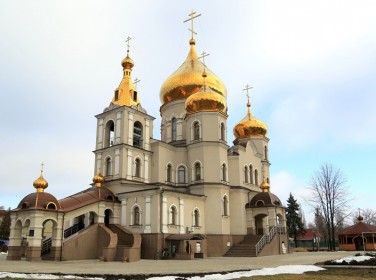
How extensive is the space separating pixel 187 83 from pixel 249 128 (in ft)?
29.4

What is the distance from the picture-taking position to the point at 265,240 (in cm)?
3084

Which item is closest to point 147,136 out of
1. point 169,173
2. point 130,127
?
point 130,127

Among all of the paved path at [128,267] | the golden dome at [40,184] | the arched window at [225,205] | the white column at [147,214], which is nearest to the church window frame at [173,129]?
the arched window at [225,205]

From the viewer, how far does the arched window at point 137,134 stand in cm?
3241

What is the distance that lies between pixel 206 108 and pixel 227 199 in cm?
812

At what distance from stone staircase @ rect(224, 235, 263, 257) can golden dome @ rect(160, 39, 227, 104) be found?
14157 millimetres

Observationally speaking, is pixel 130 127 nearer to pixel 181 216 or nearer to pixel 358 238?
pixel 181 216

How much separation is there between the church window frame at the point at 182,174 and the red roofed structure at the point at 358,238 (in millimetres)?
18391

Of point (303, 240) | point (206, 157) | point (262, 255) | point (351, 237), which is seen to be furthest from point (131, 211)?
point (303, 240)

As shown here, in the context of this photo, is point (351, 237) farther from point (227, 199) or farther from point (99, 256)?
point (99, 256)

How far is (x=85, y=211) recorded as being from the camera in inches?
1043

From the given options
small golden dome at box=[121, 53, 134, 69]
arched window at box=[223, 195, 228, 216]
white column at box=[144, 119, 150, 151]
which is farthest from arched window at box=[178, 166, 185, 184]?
small golden dome at box=[121, 53, 134, 69]

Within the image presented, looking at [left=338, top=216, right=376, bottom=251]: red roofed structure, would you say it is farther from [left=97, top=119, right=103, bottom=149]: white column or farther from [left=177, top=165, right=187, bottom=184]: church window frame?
[left=97, top=119, right=103, bottom=149]: white column

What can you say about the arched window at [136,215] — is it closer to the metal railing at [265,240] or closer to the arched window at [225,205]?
the arched window at [225,205]
